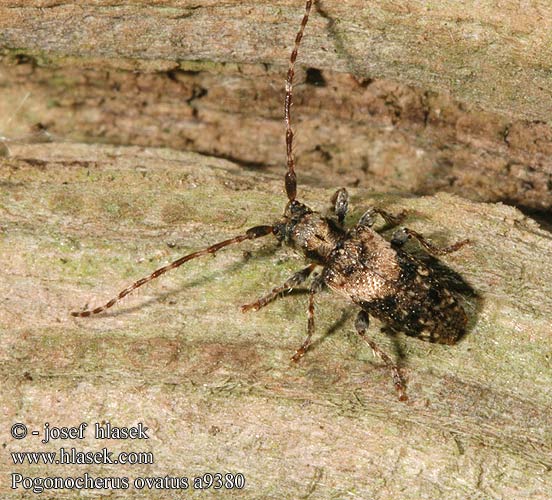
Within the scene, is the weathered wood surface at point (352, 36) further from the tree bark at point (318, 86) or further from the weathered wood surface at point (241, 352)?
the weathered wood surface at point (241, 352)

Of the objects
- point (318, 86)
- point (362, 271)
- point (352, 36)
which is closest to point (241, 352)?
point (362, 271)

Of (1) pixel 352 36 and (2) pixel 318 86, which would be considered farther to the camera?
(2) pixel 318 86

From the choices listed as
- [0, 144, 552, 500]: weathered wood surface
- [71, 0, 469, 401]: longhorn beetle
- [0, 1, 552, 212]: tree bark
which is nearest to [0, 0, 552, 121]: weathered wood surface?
[0, 1, 552, 212]: tree bark

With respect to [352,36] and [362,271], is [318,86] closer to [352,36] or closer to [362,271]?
[352,36]

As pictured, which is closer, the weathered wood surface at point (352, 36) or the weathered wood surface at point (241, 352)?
the weathered wood surface at point (241, 352)

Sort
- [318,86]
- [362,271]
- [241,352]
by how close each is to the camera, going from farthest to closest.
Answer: [318,86] < [362,271] < [241,352]

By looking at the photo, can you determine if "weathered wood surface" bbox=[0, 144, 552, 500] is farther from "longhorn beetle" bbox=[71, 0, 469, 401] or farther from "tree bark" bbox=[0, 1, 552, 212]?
"tree bark" bbox=[0, 1, 552, 212]

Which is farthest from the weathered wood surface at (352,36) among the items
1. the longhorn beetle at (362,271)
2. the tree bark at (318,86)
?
the longhorn beetle at (362,271)
